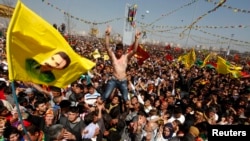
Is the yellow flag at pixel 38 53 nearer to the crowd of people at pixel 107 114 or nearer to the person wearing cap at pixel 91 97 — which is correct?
the crowd of people at pixel 107 114

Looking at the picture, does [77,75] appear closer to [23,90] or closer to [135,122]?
[135,122]

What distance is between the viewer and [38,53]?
446 centimetres

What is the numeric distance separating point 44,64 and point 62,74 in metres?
0.43

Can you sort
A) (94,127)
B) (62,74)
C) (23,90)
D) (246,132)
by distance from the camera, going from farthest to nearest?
(23,90), (94,127), (62,74), (246,132)

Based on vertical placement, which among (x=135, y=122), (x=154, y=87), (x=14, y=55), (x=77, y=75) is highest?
(x=14, y=55)

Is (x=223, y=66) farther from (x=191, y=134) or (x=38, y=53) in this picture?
(x=38, y=53)

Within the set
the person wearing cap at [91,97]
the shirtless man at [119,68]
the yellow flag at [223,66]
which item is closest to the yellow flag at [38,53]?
the shirtless man at [119,68]

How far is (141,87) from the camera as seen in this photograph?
35.0 ft

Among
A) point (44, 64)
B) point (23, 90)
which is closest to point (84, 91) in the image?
point (23, 90)

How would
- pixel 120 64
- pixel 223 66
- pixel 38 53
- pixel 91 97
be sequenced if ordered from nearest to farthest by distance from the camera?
pixel 38 53, pixel 120 64, pixel 91 97, pixel 223 66

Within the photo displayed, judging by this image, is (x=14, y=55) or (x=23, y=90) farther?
(x=23, y=90)

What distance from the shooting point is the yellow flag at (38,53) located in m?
4.12

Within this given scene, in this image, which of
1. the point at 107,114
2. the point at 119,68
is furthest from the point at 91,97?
the point at 107,114

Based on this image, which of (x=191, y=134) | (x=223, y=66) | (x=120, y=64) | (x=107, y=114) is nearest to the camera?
(x=191, y=134)
